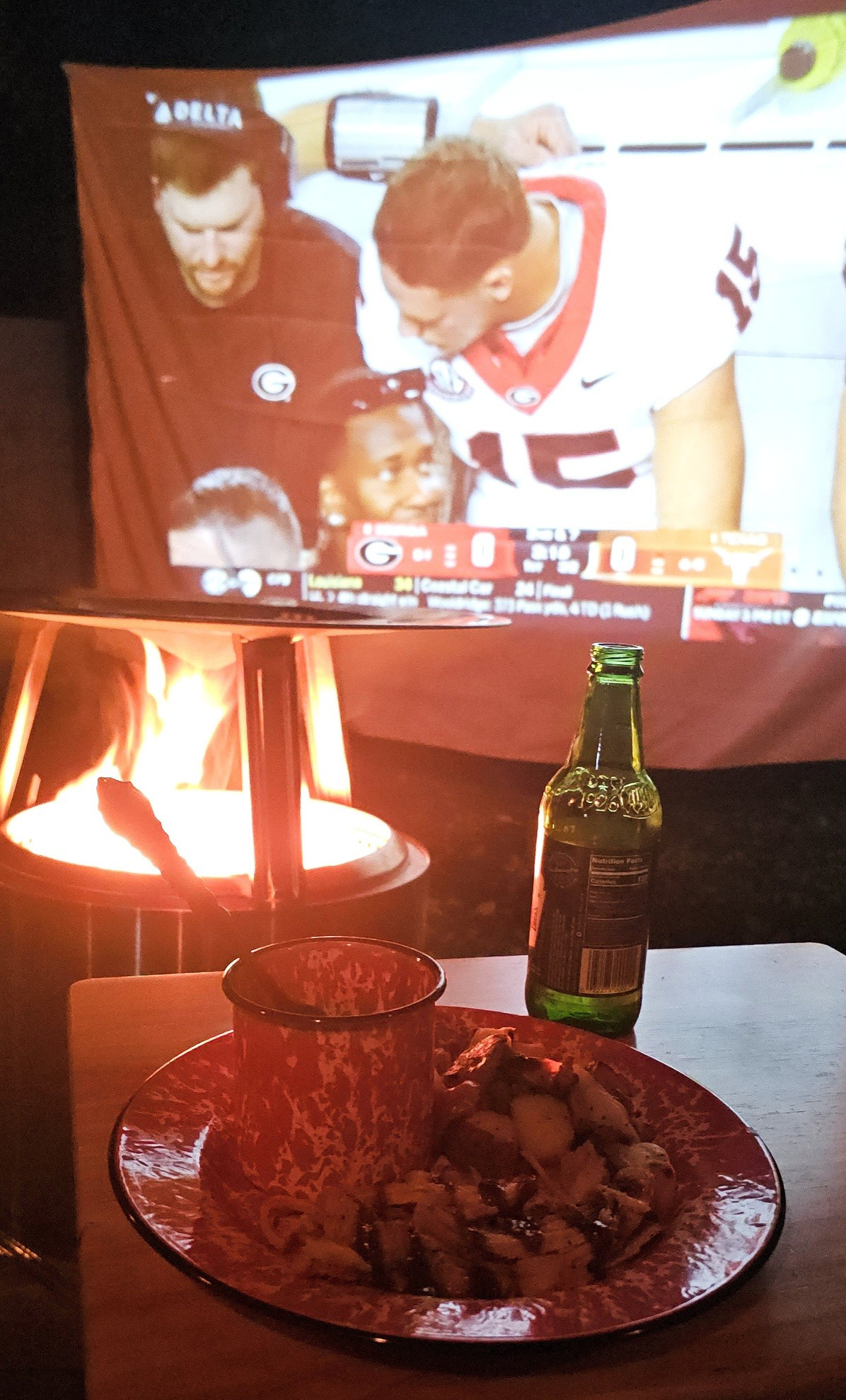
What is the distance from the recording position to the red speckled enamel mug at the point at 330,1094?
1.54 feet

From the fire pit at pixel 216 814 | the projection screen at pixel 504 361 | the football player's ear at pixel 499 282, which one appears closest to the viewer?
the fire pit at pixel 216 814

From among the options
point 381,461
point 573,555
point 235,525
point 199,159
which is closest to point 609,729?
point 573,555

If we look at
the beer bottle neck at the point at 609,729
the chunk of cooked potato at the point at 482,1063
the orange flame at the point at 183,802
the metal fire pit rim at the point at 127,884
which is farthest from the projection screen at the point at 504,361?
the chunk of cooked potato at the point at 482,1063

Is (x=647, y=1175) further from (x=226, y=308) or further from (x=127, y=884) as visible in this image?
(x=226, y=308)

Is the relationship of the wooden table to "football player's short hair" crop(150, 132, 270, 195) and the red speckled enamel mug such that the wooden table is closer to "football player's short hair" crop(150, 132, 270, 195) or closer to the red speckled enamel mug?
the red speckled enamel mug

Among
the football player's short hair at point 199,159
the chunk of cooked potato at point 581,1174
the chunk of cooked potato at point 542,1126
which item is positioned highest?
the football player's short hair at point 199,159

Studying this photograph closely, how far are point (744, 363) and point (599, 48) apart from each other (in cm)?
66

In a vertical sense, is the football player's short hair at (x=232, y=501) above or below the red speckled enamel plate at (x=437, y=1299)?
above

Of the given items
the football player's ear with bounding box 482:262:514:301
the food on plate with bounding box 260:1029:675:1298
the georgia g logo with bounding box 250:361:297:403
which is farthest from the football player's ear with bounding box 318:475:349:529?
the food on plate with bounding box 260:1029:675:1298

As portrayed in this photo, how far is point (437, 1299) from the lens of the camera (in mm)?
409

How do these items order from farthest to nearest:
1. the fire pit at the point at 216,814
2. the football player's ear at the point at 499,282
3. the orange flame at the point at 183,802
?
the football player's ear at the point at 499,282
the orange flame at the point at 183,802
the fire pit at the point at 216,814

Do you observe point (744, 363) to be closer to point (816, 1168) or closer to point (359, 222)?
point (359, 222)

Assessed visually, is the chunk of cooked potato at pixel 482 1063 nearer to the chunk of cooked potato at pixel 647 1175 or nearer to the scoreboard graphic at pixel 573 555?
the chunk of cooked potato at pixel 647 1175

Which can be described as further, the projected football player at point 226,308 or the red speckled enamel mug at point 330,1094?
the projected football player at point 226,308
